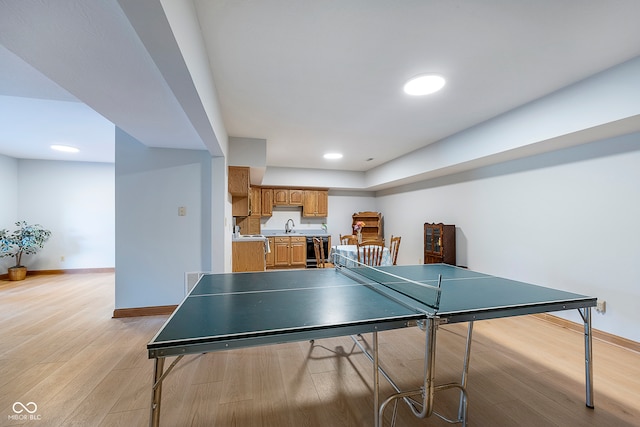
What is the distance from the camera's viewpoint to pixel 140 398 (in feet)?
5.69

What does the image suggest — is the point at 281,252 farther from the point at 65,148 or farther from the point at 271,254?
the point at 65,148

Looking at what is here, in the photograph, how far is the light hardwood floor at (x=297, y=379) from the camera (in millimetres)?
1564

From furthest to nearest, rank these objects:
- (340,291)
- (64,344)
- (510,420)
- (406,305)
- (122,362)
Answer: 1. (64,344)
2. (122,362)
3. (340,291)
4. (510,420)
5. (406,305)

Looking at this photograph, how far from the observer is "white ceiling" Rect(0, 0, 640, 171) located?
128cm

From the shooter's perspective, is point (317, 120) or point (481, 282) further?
point (317, 120)

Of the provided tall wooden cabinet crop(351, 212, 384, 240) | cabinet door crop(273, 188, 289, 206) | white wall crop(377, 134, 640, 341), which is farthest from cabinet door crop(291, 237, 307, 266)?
white wall crop(377, 134, 640, 341)

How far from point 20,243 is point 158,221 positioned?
4.07m

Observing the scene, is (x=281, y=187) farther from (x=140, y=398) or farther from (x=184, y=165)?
(x=140, y=398)

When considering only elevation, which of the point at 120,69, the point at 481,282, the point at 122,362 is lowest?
the point at 122,362

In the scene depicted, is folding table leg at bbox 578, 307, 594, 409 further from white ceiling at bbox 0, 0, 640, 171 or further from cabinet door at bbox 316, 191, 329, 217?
cabinet door at bbox 316, 191, 329, 217

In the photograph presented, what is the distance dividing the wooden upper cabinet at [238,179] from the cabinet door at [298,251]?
2.61 meters

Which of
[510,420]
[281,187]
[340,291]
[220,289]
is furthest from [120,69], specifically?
[281,187]

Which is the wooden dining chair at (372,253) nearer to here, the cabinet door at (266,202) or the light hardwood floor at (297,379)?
the light hardwood floor at (297,379)

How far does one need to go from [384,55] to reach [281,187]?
4.85 metres
